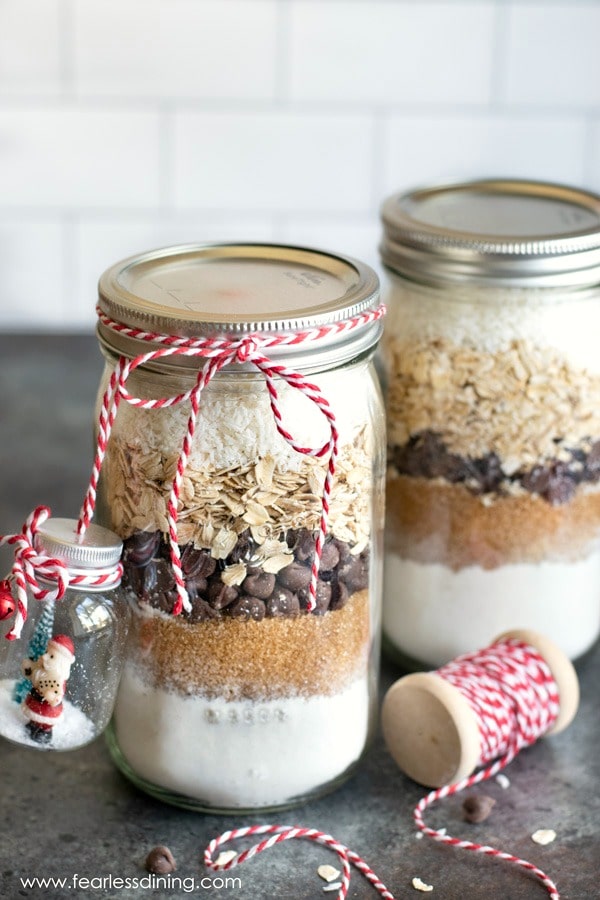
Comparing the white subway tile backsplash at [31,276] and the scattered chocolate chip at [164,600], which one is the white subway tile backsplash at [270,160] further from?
the scattered chocolate chip at [164,600]

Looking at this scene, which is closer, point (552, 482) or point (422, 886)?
point (422, 886)

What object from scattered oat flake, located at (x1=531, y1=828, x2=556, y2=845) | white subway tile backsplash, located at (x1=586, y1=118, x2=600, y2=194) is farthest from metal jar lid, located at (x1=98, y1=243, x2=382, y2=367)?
white subway tile backsplash, located at (x1=586, y1=118, x2=600, y2=194)

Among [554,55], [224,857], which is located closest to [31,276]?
[554,55]

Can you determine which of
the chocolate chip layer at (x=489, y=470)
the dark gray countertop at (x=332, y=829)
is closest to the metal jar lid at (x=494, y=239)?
the chocolate chip layer at (x=489, y=470)

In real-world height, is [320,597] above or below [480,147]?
below

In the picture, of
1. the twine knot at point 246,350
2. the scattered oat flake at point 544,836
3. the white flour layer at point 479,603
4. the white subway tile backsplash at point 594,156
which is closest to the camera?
the twine knot at point 246,350

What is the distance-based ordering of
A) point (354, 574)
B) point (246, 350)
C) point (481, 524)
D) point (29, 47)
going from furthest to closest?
point (29, 47) < point (481, 524) < point (354, 574) < point (246, 350)

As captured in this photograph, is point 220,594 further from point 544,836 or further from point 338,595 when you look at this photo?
point 544,836

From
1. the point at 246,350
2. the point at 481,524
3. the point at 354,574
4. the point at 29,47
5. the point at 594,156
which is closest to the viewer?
the point at 246,350
